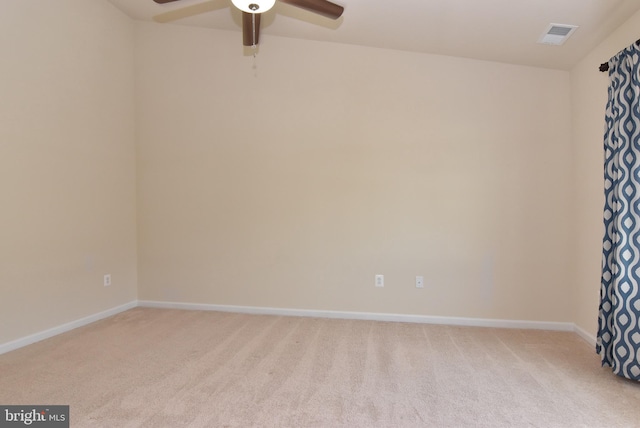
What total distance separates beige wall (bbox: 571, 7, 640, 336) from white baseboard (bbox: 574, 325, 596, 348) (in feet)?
0.10

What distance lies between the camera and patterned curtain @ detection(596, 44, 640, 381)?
226 centimetres

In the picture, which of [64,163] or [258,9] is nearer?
[258,9]

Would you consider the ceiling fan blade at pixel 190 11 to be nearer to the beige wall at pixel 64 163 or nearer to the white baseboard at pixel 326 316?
the beige wall at pixel 64 163

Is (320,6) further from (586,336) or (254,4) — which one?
(586,336)

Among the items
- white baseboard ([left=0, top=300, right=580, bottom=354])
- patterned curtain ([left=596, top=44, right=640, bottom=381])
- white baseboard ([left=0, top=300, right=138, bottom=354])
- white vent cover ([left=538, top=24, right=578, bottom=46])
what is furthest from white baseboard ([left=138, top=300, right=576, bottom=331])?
white vent cover ([left=538, top=24, right=578, bottom=46])

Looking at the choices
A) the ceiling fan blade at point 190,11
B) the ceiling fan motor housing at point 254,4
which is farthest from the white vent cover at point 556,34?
the ceiling fan blade at point 190,11

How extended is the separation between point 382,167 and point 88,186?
2874 mm

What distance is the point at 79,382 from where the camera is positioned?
224cm

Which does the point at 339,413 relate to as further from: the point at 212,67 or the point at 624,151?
the point at 212,67

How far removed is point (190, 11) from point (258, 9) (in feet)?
5.83
